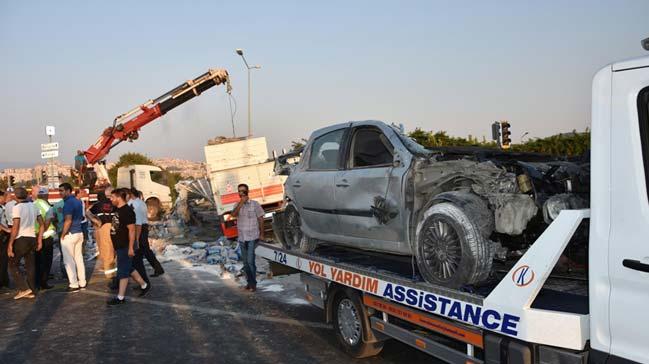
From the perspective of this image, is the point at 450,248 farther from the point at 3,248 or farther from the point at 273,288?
the point at 3,248

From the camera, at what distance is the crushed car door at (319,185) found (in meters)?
5.94

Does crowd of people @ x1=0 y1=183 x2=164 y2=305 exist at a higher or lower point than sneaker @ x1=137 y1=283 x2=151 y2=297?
higher

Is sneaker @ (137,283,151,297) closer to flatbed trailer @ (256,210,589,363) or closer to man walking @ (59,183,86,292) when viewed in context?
man walking @ (59,183,86,292)

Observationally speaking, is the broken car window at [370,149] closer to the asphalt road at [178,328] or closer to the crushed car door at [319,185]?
the crushed car door at [319,185]

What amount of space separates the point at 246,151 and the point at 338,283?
37.9 feet

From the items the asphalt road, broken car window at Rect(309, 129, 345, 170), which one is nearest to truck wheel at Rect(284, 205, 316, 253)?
broken car window at Rect(309, 129, 345, 170)

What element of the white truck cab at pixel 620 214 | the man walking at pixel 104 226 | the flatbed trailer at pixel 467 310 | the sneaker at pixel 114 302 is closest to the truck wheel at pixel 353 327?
the flatbed trailer at pixel 467 310

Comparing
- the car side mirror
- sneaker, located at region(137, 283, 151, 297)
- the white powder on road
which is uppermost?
the car side mirror

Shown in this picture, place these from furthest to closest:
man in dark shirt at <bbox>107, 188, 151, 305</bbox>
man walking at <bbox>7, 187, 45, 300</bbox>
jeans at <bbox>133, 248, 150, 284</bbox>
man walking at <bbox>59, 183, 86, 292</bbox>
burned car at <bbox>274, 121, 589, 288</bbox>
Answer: man walking at <bbox>59, 183, 86, 292</bbox> → jeans at <bbox>133, 248, 150, 284</bbox> → man walking at <bbox>7, 187, 45, 300</bbox> → man in dark shirt at <bbox>107, 188, 151, 305</bbox> → burned car at <bbox>274, 121, 589, 288</bbox>

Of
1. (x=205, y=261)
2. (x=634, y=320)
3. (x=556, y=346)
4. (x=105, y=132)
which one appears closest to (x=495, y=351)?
(x=556, y=346)

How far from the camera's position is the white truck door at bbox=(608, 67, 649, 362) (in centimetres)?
261

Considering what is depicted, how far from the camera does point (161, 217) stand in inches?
915

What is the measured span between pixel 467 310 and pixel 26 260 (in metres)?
8.02

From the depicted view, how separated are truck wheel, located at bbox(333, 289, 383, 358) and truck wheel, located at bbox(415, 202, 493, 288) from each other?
3.50 feet
